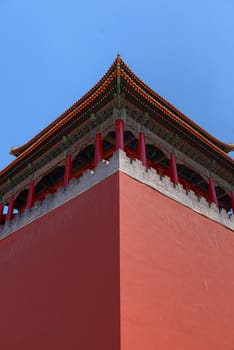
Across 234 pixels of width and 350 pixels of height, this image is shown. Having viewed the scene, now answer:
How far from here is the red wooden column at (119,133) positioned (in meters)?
9.89

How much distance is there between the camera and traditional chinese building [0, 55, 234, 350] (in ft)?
25.6

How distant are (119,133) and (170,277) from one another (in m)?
3.54

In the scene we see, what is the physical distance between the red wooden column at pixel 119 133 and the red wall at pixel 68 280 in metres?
1.11

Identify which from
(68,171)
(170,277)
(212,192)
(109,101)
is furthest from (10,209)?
(170,277)

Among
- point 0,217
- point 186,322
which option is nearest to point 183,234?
point 186,322

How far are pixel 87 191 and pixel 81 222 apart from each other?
2.36 feet

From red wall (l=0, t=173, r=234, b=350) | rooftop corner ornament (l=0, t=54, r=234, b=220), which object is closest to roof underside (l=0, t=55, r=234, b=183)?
rooftop corner ornament (l=0, t=54, r=234, b=220)

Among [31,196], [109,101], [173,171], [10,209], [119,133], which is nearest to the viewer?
[119,133]

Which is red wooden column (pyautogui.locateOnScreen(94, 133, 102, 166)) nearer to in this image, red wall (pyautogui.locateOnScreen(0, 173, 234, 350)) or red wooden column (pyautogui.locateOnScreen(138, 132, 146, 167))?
red wooden column (pyautogui.locateOnScreen(138, 132, 146, 167))

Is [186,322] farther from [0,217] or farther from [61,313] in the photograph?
[0,217]

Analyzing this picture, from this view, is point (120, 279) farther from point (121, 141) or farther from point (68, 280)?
point (121, 141)

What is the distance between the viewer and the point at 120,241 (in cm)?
799

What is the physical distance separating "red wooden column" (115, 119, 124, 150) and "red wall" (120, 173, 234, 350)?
40.2 inches

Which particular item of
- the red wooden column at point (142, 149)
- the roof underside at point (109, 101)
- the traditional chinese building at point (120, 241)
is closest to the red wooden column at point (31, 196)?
the traditional chinese building at point (120, 241)
